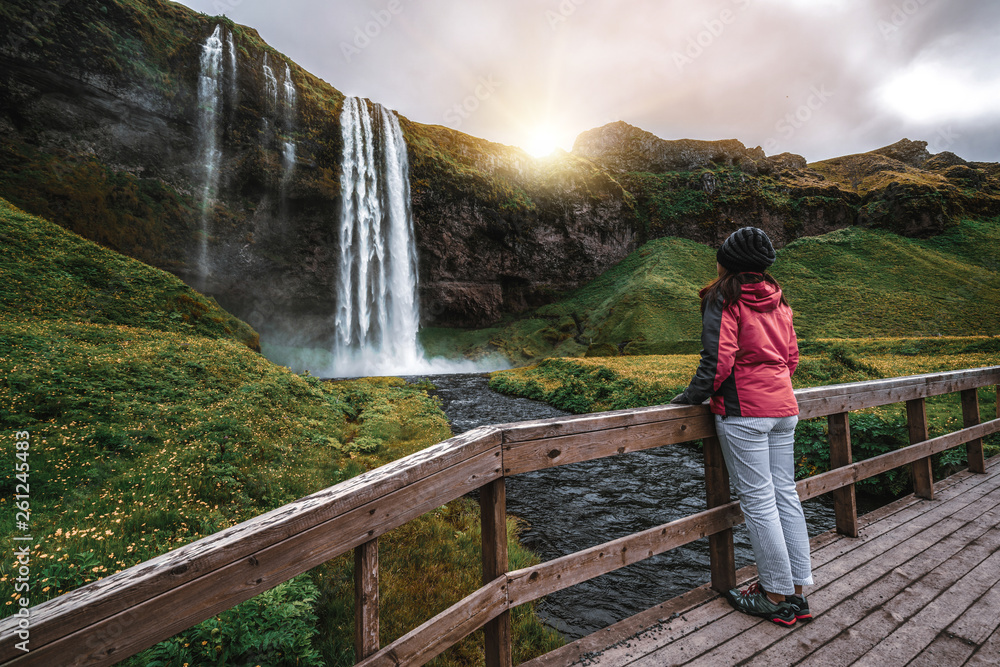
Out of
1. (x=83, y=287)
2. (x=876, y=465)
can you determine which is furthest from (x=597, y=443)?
(x=83, y=287)

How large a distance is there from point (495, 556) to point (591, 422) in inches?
42.8

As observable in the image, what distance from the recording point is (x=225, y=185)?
3606cm

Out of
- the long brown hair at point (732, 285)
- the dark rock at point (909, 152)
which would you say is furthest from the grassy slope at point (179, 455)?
the dark rock at point (909, 152)

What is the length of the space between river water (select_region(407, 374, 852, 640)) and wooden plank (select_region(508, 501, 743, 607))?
7.09 feet

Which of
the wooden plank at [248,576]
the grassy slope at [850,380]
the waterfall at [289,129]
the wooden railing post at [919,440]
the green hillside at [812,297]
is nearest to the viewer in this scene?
the wooden plank at [248,576]

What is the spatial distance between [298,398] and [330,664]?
379 inches

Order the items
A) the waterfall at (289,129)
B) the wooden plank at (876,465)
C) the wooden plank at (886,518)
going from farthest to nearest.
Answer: the waterfall at (289,129) → the wooden plank at (886,518) → the wooden plank at (876,465)

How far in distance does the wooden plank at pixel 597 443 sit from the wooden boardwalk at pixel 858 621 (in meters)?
1.30

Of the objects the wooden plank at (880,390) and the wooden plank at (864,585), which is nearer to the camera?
the wooden plank at (864,585)

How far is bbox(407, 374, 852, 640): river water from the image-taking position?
5.08 m

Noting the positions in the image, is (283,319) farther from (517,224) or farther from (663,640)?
(663,640)

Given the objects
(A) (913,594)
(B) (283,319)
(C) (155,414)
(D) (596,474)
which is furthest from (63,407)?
(B) (283,319)

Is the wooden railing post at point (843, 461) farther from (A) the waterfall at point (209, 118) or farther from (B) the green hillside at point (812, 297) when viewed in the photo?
(A) the waterfall at point (209, 118)

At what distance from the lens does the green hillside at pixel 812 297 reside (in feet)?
132
